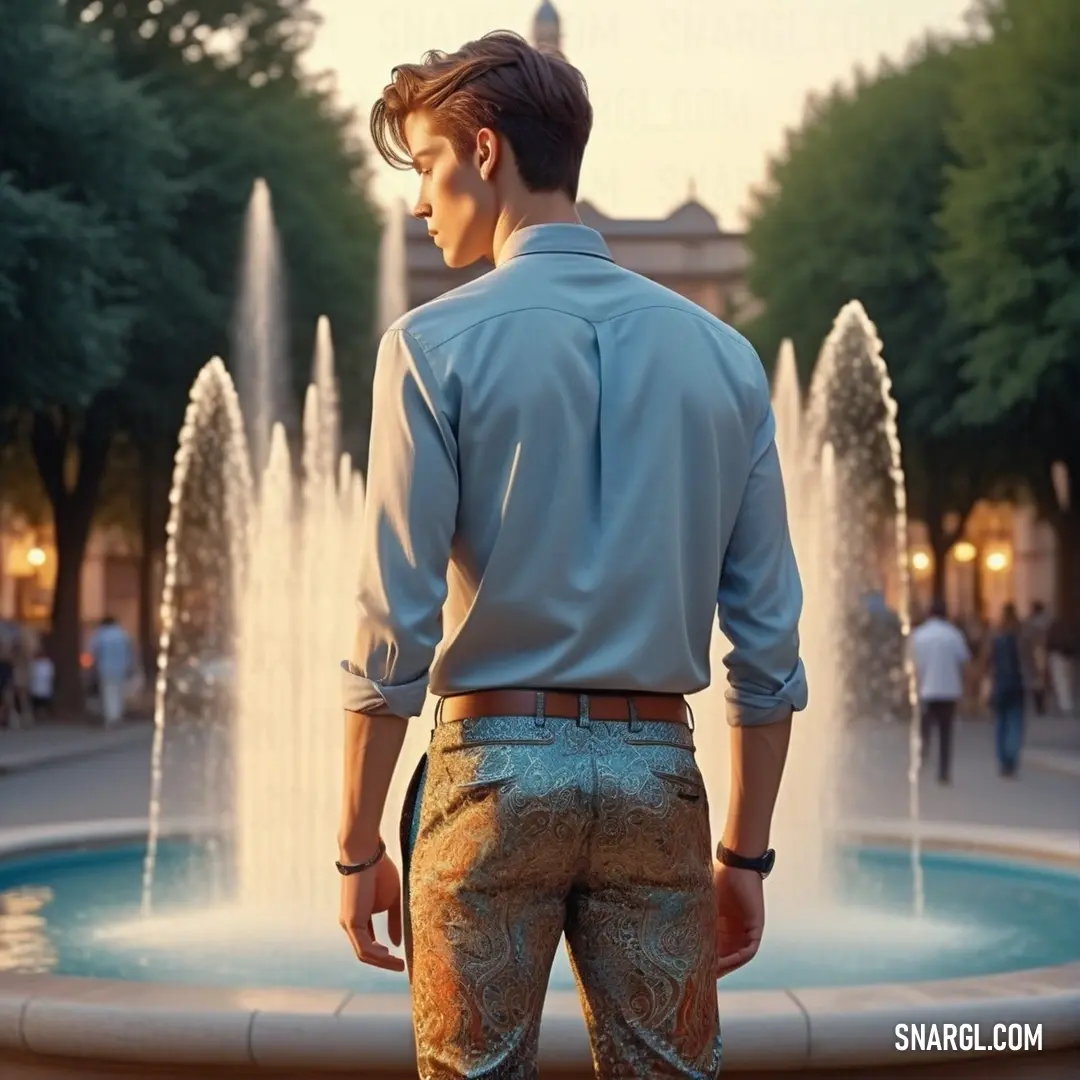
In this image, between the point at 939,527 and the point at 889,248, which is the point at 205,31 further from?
the point at 939,527

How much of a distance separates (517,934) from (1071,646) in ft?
95.9

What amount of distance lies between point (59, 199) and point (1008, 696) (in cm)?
1006

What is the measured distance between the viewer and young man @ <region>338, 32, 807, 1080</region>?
8.32 ft

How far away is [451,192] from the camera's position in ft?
9.00

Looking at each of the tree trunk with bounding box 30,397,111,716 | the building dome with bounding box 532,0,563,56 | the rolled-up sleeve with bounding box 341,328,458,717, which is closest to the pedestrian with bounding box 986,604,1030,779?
the tree trunk with bounding box 30,397,111,716

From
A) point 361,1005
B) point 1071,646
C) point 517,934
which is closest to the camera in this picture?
point 517,934

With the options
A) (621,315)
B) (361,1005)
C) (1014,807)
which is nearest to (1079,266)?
(1014,807)

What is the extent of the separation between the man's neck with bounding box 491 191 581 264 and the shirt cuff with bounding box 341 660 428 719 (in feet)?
2.07

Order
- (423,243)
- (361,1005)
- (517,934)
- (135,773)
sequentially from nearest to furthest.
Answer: (517,934) < (361,1005) < (135,773) < (423,243)

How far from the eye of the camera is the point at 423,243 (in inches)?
3374

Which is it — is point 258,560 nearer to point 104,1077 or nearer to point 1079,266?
point 104,1077

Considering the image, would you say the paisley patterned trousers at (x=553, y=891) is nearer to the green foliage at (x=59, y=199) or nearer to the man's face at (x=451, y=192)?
the man's face at (x=451, y=192)

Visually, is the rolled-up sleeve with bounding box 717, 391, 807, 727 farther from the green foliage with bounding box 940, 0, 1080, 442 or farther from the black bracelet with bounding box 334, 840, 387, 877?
the green foliage with bounding box 940, 0, 1080, 442

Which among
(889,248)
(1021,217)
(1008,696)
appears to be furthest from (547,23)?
(1008,696)
